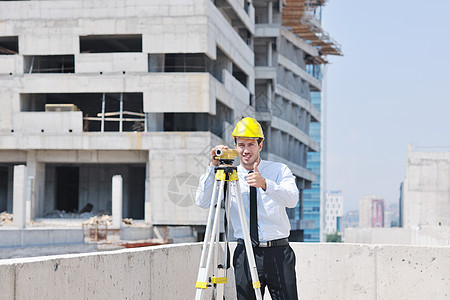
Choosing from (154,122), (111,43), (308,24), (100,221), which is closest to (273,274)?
(100,221)

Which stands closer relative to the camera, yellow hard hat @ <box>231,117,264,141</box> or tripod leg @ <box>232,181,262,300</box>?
tripod leg @ <box>232,181,262,300</box>

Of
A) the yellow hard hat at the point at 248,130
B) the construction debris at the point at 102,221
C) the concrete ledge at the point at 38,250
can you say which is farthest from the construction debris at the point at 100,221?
the yellow hard hat at the point at 248,130

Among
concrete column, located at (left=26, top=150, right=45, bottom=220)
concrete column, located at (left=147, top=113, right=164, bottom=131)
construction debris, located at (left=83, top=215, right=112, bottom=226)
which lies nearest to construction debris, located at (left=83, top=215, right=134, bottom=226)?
construction debris, located at (left=83, top=215, right=112, bottom=226)

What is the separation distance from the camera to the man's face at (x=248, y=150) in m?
5.09

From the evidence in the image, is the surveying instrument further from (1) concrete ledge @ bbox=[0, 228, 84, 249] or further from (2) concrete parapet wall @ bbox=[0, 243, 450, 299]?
(1) concrete ledge @ bbox=[0, 228, 84, 249]

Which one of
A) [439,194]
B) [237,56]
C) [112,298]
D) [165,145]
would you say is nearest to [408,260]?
[112,298]

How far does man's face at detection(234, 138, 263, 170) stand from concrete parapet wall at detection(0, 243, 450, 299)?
1742 mm

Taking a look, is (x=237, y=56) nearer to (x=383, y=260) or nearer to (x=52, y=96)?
(x=52, y=96)

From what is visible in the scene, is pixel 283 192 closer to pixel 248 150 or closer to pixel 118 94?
pixel 248 150

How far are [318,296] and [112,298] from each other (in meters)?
3.13

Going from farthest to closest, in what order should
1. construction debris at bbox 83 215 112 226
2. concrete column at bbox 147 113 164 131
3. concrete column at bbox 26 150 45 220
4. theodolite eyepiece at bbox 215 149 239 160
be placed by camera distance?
concrete column at bbox 147 113 164 131, concrete column at bbox 26 150 45 220, construction debris at bbox 83 215 112 226, theodolite eyepiece at bbox 215 149 239 160

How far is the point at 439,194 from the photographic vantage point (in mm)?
62375

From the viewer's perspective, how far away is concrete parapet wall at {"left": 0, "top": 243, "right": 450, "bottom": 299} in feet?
21.0

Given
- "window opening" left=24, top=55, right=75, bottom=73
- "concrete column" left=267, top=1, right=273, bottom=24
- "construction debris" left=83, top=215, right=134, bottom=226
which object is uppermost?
"concrete column" left=267, top=1, right=273, bottom=24
